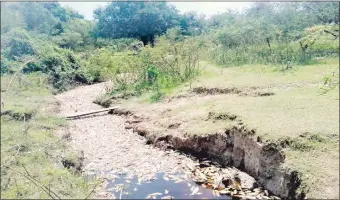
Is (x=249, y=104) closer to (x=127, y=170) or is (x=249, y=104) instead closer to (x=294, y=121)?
(x=294, y=121)

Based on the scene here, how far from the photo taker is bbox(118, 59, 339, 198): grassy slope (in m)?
5.31

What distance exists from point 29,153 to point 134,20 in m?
25.0

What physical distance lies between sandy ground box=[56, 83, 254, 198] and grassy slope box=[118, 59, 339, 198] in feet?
2.77

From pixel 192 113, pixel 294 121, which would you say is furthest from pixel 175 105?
pixel 294 121

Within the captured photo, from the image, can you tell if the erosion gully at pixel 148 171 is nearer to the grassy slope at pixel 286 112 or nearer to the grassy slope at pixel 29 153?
the grassy slope at pixel 29 153

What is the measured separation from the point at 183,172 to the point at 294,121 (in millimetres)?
2399

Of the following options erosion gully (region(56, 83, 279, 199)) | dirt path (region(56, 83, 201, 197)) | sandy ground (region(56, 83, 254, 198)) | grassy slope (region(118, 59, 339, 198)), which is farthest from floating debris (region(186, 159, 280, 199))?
grassy slope (region(118, 59, 339, 198))

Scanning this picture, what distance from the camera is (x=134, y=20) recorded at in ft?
95.3

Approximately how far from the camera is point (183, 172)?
687 cm

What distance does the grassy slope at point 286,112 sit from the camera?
5.31 m

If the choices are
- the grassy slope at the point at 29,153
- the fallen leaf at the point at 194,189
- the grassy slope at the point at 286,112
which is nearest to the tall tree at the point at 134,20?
the grassy slope at the point at 286,112

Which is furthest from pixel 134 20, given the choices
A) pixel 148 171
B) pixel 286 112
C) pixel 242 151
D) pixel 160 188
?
pixel 160 188

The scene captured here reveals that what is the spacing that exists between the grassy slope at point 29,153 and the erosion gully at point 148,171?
0.70 metres

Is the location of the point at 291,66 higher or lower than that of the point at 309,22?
lower
